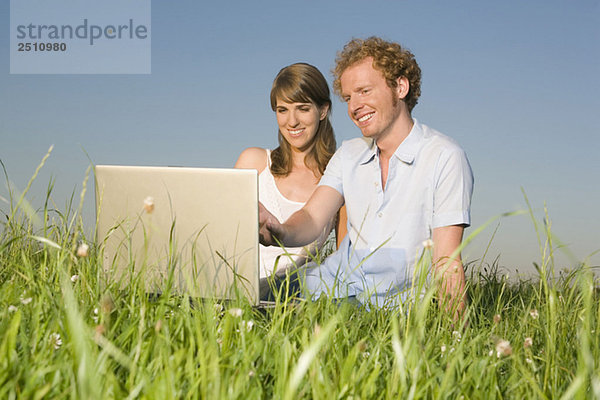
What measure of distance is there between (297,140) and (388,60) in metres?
1.43

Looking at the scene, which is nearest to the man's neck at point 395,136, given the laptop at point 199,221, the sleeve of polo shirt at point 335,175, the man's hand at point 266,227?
the sleeve of polo shirt at point 335,175

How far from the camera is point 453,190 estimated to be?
3.62 m

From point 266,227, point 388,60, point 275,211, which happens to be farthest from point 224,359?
point 275,211

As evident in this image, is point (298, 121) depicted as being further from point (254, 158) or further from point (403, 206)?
point (403, 206)

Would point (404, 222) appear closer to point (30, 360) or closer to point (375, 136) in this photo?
point (375, 136)

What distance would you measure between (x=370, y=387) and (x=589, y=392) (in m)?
0.85

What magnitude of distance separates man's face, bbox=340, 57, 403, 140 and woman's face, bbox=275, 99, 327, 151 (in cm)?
109

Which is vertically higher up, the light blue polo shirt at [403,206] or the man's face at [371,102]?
the man's face at [371,102]

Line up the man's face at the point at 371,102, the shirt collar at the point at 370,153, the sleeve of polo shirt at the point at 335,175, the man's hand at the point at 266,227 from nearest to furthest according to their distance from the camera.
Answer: the man's hand at the point at 266,227, the man's face at the point at 371,102, the shirt collar at the point at 370,153, the sleeve of polo shirt at the point at 335,175

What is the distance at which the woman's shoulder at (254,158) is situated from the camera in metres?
5.65

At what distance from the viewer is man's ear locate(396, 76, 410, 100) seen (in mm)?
4117

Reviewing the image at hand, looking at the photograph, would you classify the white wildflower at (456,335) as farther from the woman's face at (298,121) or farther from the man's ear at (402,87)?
the woman's face at (298,121)

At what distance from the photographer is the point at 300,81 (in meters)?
5.19

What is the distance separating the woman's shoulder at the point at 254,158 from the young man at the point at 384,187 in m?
1.42
